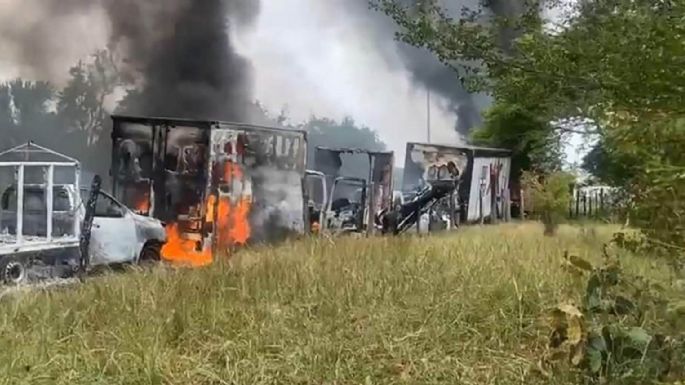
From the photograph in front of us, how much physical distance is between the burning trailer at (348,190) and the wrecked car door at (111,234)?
1.22m

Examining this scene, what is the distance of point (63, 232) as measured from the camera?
12.3 ft

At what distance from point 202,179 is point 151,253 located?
478 millimetres

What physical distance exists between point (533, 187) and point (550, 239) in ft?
3.41

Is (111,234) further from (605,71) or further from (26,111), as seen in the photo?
(605,71)

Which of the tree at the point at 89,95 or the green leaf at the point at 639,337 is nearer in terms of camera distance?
the green leaf at the point at 639,337

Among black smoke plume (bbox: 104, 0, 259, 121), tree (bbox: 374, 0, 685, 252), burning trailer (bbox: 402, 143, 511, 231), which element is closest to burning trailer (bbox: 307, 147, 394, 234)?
burning trailer (bbox: 402, 143, 511, 231)

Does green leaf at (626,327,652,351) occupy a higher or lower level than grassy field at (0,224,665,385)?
higher

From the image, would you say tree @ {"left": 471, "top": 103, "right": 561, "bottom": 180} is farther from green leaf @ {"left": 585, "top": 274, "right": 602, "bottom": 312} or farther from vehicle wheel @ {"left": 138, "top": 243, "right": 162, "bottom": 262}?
green leaf @ {"left": 585, "top": 274, "right": 602, "bottom": 312}

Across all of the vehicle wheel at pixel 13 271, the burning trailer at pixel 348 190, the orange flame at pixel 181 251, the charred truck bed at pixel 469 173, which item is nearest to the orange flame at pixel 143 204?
the orange flame at pixel 181 251

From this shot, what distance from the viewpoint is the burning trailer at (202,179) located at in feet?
13.3

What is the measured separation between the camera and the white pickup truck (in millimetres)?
3564

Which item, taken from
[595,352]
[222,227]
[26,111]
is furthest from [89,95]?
[595,352]

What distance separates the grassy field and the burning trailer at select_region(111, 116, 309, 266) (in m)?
0.44

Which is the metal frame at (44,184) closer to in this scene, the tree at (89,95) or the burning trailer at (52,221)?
the burning trailer at (52,221)
